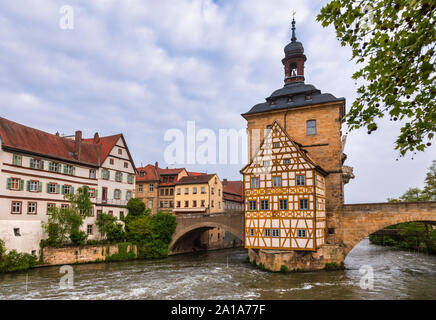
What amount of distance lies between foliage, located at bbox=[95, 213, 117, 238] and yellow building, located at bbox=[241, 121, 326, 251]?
45.1ft

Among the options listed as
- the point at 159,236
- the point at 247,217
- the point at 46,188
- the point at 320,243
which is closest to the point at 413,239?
the point at 320,243

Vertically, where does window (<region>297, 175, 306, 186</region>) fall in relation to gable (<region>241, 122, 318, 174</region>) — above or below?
below

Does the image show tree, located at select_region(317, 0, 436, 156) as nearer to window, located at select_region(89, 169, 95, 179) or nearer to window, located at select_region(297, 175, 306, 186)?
window, located at select_region(297, 175, 306, 186)

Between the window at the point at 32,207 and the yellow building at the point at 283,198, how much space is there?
54.6ft

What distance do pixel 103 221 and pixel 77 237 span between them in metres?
3.78

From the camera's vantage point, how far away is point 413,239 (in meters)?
36.2

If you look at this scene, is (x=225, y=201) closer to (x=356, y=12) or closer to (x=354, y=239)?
(x=354, y=239)

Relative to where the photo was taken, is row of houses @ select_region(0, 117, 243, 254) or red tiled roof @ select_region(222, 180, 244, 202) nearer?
row of houses @ select_region(0, 117, 243, 254)

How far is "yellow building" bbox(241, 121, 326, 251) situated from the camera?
890 inches

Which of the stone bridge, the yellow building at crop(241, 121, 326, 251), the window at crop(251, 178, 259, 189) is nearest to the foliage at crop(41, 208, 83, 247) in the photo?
the stone bridge

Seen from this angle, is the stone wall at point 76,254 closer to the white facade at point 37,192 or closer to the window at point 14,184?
the white facade at point 37,192

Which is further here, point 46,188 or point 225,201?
point 225,201

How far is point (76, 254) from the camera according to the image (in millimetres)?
26484
